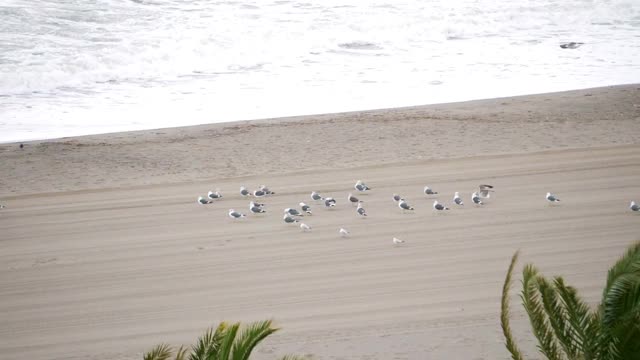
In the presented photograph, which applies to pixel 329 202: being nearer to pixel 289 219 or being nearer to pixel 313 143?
pixel 289 219

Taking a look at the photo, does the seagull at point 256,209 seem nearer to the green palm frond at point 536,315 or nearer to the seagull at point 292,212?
the seagull at point 292,212

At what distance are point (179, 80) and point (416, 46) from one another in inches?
277

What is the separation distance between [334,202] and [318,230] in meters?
0.90

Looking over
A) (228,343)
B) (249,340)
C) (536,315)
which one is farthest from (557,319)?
(228,343)

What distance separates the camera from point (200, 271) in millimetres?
9148

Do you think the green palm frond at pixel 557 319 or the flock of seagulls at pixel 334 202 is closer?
the green palm frond at pixel 557 319

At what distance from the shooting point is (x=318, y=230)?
33.6 feet

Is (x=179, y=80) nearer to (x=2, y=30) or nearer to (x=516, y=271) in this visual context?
(x=2, y=30)

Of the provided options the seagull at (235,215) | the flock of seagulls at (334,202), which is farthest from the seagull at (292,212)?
the seagull at (235,215)

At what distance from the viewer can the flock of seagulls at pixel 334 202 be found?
415 inches

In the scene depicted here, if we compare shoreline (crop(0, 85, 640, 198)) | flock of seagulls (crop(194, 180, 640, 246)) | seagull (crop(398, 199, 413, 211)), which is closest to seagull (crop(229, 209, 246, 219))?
flock of seagulls (crop(194, 180, 640, 246))

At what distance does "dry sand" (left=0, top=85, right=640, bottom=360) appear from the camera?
25.4 feet

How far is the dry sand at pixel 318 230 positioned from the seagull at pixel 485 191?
0.39 ft

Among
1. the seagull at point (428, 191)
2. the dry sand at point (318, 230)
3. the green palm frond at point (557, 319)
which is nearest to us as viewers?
the green palm frond at point (557, 319)
